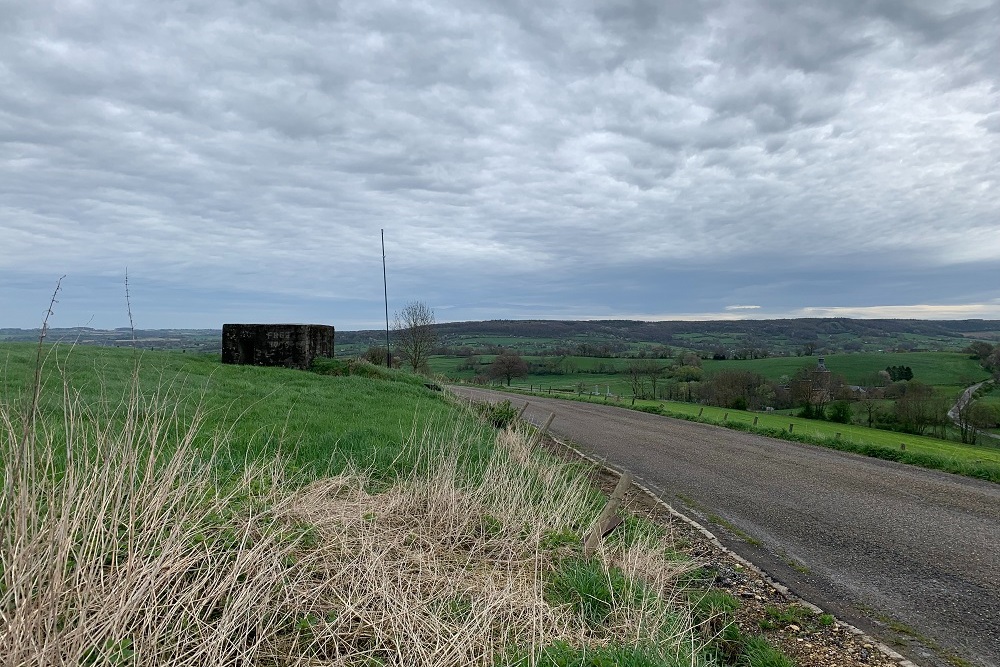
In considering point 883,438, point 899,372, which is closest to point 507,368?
point 899,372

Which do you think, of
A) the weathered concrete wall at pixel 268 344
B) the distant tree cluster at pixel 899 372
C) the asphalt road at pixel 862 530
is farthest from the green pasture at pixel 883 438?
the distant tree cluster at pixel 899 372

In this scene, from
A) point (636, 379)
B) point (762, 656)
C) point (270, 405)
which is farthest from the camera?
point (636, 379)

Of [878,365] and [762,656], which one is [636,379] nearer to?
[878,365]

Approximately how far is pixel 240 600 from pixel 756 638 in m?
3.86

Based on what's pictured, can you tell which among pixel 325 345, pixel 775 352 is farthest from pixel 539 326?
pixel 325 345

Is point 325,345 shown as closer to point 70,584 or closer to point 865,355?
point 70,584

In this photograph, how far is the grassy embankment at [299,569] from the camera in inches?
126

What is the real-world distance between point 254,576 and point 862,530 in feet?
25.6

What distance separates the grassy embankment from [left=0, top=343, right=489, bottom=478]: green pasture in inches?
18.5

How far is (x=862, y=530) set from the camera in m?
8.10

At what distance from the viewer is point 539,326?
396ft

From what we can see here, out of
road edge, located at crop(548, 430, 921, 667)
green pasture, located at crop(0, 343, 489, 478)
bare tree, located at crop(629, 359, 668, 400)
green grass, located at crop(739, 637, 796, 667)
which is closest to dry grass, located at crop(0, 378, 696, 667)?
green grass, located at crop(739, 637, 796, 667)

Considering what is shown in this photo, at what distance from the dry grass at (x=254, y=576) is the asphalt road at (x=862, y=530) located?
185 centimetres

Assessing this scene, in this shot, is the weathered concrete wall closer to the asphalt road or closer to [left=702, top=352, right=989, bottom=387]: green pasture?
the asphalt road
